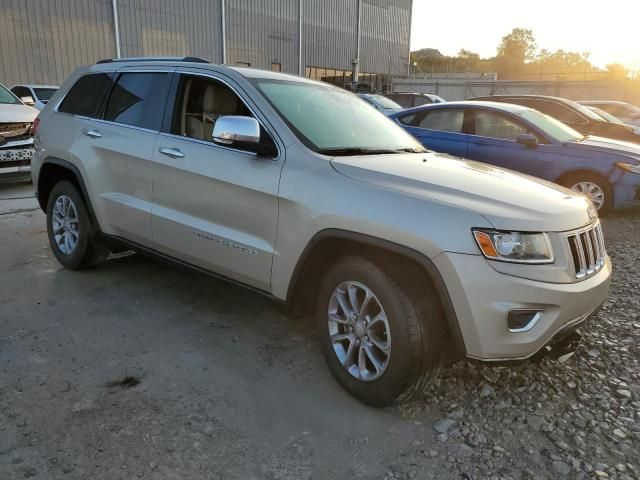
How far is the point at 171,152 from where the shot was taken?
3.64m

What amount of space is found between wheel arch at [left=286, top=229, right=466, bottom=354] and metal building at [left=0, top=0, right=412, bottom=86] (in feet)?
71.2

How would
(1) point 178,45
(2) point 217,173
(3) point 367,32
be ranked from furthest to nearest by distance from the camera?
(3) point 367,32 → (1) point 178,45 → (2) point 217,173

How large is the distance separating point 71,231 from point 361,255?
3.00 m

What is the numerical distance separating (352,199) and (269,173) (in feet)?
1.99

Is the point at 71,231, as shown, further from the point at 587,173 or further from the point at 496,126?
the point at 587,173

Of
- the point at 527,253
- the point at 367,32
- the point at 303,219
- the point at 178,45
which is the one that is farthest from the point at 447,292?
the point at 367,32

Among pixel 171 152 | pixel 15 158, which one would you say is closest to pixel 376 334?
pixel 171 152

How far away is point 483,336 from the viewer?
244 cm

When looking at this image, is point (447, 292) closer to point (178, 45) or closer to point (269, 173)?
point (269, 173)

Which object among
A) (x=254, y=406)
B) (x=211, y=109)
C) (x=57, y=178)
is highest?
(x=211, y=109)

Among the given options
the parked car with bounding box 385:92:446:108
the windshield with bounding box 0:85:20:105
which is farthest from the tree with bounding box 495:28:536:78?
the windshield with bounding box 0:85:20:105

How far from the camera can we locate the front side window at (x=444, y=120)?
26.1 ft

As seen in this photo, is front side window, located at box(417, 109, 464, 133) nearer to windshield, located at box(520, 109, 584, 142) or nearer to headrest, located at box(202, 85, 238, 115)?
windshield, located at box(520, 109, 584, 142)

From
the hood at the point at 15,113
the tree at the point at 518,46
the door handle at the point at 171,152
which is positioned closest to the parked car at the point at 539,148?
the door handle at the point at 171,152
